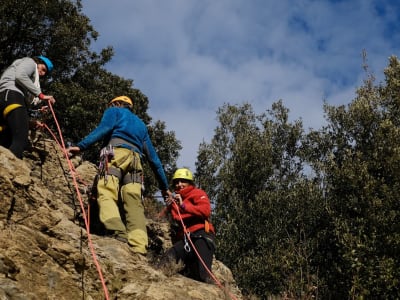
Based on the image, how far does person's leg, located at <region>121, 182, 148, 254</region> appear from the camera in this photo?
7332 millimetres

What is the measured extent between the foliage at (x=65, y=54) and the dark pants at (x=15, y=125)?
11517 mm

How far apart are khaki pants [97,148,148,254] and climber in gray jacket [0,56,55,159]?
1483 millimetres

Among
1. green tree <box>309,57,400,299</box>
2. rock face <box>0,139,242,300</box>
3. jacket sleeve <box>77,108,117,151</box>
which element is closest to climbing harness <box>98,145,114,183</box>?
jacket sleeve <box>77,108,117,151</box>

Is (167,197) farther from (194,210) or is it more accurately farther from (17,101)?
(17,101)

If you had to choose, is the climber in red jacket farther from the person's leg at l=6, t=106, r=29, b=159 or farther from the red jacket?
the person's leg at l=6, t=106, r=29, b=159


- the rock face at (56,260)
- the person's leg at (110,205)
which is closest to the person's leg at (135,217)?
the person's leg at (110,205)

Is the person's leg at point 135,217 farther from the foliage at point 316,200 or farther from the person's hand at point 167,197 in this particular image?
the foliage at point 316,200

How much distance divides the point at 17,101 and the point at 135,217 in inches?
109

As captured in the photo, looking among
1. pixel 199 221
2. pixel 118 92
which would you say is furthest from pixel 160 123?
pixel 199 221

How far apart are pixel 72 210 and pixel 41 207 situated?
6.69ft

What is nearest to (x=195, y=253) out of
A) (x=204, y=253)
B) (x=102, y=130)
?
(x=204, y=253)

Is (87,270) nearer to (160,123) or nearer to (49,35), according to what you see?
(49,35)

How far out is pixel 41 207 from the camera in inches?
227

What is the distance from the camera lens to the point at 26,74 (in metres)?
7.73
